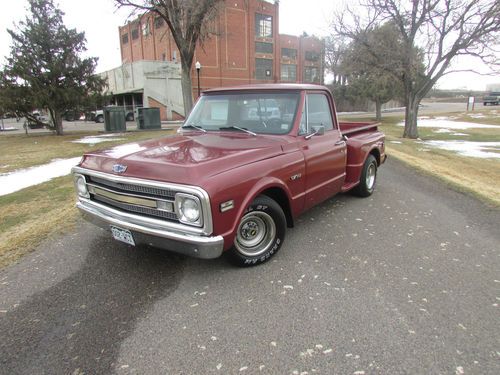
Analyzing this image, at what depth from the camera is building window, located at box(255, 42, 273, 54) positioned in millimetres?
46894

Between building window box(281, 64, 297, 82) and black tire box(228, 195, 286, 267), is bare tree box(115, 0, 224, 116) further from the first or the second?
building window box(281, 64, 297, 82)

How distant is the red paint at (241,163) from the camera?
A: 9.53 feet

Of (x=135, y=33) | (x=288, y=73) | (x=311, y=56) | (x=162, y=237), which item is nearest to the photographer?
(x=162, y=237)

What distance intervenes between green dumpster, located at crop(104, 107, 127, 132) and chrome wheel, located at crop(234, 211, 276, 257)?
64.5 feet

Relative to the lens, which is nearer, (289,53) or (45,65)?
(45,65)

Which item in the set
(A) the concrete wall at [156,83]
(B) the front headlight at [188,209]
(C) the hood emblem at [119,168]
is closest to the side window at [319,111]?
(B) the front headlight at [188,209]

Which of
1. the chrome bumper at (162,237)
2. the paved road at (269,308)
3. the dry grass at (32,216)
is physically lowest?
the paved road at (269,308)

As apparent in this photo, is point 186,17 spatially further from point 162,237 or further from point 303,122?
point 162,237

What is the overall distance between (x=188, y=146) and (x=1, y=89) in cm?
1966

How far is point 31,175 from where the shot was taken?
8445mm

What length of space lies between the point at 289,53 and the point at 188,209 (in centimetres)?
5368

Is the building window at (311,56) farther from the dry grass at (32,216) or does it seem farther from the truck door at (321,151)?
the truck door at (321,151)

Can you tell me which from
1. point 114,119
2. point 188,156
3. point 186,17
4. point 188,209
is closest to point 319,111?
point 188,156

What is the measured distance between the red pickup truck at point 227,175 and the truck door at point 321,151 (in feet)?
0.04
